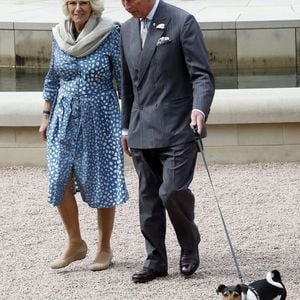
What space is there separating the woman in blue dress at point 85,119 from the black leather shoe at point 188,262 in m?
0.47

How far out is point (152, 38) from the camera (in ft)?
20.1

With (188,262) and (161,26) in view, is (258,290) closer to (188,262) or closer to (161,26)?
(188,262)

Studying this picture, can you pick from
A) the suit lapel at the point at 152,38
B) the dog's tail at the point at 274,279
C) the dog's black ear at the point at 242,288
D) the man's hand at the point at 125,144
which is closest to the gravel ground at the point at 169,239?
the dog's tail at the point at 274,279

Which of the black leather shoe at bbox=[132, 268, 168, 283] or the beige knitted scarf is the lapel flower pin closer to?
the beige knitted scarf

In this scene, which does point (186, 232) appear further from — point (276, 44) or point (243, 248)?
point (276, 44)

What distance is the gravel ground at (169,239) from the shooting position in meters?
6.31

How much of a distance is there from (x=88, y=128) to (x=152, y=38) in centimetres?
73

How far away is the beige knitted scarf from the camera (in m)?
6.43

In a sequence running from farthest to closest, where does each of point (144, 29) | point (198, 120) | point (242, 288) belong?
point (144, 29)
point (198, 120)
point (242, 288)

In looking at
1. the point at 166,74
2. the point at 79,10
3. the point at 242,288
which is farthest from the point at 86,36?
the point at 242,288

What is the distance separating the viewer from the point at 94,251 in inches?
279

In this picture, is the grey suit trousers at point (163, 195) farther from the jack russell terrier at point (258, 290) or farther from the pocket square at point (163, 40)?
the jack russell terrier at point (258, 290)

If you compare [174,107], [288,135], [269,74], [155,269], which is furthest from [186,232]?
[269,74]

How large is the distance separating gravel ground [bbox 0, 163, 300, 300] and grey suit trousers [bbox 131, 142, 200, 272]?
196mm
